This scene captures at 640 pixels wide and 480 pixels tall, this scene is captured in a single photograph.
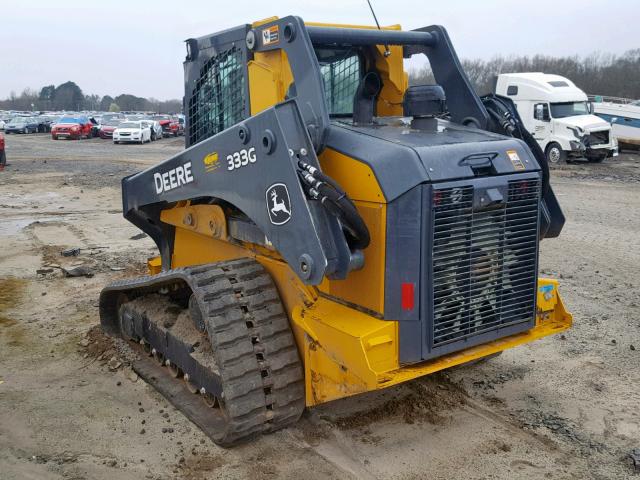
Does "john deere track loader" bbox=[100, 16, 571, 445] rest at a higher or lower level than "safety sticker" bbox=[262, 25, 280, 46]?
lower

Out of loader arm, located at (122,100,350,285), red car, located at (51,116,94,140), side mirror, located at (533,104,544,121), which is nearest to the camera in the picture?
loader arm, located at (122,100,350,285)

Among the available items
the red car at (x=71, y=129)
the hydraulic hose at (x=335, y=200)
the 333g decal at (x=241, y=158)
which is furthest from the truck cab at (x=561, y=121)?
the red car at (x=71, y=129)

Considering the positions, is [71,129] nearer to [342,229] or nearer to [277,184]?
[277,184]

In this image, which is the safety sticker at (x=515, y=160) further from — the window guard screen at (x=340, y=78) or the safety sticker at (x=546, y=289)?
the window guard screen at (x=340, y=78)

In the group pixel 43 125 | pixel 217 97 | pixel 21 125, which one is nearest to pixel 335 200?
pixel 217 97

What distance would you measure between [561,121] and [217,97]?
18.0 m

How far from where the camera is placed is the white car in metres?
33.2

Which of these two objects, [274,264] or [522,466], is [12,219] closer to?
[274,264]

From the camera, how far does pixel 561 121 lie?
2058 cm

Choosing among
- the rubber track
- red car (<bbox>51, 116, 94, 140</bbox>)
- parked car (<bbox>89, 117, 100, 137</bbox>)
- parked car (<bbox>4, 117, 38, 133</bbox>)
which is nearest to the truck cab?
the rubber track

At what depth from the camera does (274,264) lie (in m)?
4.16

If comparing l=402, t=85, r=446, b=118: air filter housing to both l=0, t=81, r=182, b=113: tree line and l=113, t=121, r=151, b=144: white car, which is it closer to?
l=113, t=121, r=151, b=144: white car

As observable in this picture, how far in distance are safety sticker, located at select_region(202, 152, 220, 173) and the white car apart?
100 feet

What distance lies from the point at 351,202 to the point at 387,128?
0.92m
